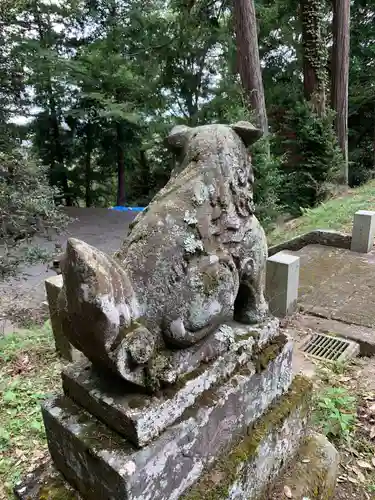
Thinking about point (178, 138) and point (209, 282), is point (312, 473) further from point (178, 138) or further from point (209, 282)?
point (178, 138)

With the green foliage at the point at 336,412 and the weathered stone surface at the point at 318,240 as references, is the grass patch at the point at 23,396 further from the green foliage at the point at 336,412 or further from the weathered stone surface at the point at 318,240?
the weathered stone surface at the point at 318,240

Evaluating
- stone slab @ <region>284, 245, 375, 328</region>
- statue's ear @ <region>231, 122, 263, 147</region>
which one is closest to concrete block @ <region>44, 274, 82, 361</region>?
statue's ear @ <region>231, 122, 263, 147</region>

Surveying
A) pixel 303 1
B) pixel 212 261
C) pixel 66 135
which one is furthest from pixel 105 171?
pixel 212 261

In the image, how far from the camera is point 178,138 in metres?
1.86

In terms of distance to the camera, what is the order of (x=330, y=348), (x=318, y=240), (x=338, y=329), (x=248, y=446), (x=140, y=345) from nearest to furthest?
(x=140, y=345)
(x=248, y=446)
(x=330, y=348)
(x=338, y=329)
(x=318, y=240)

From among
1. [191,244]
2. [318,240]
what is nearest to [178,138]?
[191,244]

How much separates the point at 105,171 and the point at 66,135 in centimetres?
250

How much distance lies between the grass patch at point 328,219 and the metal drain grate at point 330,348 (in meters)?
3.66

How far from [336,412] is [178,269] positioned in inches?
75.8

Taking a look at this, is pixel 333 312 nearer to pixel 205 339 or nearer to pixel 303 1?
pixel 205 339

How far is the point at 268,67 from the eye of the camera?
15336mm

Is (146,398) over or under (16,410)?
over

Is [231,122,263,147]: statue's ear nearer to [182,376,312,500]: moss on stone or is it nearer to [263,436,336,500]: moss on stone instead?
[182,376,312,500]: moss on stone

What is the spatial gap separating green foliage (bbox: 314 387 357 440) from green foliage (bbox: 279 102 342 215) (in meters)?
8.33
